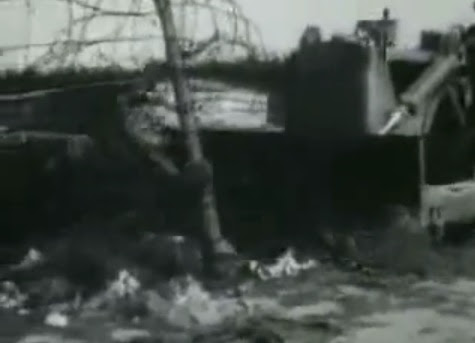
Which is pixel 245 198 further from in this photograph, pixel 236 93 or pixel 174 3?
pixel 174 3

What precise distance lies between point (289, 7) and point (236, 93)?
0.48 feet

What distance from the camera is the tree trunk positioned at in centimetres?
117

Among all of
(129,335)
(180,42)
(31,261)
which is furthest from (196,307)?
(180,42)

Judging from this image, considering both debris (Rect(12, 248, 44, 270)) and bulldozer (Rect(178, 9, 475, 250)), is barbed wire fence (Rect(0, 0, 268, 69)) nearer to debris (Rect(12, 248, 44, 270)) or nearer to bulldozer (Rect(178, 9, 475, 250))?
bulldozer (Rect(178, 9, 475, 250))

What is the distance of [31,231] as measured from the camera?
1.15 m

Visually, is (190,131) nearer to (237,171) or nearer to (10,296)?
(237,171)

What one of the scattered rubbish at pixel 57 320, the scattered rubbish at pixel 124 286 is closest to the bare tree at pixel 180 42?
the scattered rubbish at pixel 124 286

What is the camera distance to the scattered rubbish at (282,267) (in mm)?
1190

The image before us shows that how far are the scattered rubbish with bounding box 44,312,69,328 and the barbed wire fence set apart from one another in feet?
1.06

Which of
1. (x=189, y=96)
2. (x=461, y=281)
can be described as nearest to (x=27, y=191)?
(x=189, y=96)

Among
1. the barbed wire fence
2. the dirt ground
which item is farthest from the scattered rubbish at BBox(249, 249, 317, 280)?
the barbed wire fence

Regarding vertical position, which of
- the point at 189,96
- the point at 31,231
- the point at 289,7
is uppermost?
the point at 289,7

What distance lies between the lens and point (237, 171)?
3.93 ft

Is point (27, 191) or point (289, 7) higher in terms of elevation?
point (289, 7)
